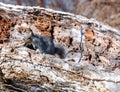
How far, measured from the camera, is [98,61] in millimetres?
1346

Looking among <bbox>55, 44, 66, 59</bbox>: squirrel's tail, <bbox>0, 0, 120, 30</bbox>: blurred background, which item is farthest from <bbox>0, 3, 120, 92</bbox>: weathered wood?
<bbox>0, 0, 120, 30</bbox>: blurred background

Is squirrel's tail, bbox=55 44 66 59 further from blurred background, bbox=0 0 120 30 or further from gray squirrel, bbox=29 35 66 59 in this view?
blurred background, bbox=0 0 120 30

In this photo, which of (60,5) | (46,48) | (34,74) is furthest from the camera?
(60,5)

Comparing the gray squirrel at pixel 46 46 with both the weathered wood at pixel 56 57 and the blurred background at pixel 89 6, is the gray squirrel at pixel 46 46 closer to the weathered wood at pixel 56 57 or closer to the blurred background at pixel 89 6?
the weathered wood at pixel 56 57

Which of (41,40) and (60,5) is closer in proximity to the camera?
(41,40)

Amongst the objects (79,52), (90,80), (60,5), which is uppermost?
(60,5)

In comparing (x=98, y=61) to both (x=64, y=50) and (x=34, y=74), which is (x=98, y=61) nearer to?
(x=64, y=50)

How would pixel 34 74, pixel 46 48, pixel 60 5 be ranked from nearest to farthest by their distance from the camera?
pixel 34 74 < pixel 46 48 < pixel 60 5

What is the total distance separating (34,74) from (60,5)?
408 cm

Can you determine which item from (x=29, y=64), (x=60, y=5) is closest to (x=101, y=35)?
(x=29, y=64)

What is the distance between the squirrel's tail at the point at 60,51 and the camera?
1339mm

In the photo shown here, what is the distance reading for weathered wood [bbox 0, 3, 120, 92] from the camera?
124 cm

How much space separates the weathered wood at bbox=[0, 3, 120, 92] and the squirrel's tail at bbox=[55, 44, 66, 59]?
0.6 inches

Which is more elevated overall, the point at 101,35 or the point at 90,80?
the point at 101,35
